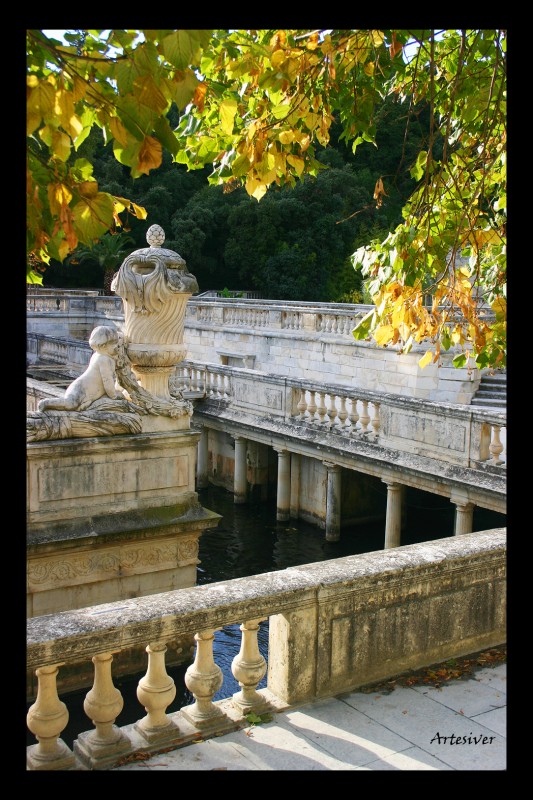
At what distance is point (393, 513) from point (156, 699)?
35.8 ft

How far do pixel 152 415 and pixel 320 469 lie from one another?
793 centimetres

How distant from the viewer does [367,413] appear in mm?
14500

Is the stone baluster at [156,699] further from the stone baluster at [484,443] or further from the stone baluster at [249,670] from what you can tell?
the stone baluster at [484,443]

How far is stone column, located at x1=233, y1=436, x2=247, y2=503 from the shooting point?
18.7 meters

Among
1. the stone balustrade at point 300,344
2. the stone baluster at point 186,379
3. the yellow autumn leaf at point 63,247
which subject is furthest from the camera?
the stone baluster at point 186,379

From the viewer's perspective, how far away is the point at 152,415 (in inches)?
397

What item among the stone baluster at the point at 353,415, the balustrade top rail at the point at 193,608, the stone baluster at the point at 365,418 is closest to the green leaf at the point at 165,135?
the balustrade top rail at the point at 193,608

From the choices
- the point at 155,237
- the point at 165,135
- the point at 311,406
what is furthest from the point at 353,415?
the point at 165,135

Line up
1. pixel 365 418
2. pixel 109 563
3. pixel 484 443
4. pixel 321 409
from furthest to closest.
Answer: pixel 321 409
pixel 365 418
pixel 484 443
pixel 109 563

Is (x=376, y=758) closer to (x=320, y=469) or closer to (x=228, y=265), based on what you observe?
(x=320, y=469)

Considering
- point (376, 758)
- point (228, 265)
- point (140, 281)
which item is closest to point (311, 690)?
point (376, 758)

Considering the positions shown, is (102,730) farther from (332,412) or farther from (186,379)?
(186,379)

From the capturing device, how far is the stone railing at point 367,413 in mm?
12117
